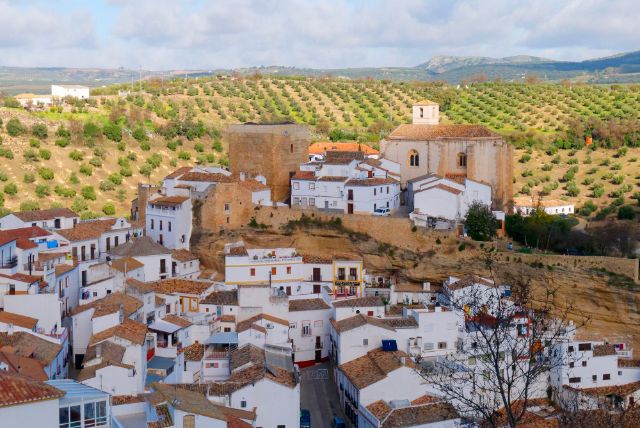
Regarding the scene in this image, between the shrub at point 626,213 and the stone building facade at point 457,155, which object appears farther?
the shrub at point 626,213

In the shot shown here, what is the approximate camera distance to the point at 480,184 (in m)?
33.2

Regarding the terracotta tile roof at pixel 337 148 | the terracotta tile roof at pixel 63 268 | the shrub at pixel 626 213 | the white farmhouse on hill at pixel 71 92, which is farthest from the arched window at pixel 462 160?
the white farmhouse on hill at pixel 71 92

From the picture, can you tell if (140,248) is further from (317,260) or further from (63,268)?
(317,260)

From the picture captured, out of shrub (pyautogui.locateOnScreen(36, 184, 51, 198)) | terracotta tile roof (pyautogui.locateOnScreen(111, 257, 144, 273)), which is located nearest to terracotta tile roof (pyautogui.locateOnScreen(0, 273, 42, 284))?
terracotta tile roof (pyautogui.locateOnScreen(111, 257, 144, 273))

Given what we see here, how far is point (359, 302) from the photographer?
27641mm

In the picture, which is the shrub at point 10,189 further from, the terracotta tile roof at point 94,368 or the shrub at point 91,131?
the terracotta tile roof at point 94,368

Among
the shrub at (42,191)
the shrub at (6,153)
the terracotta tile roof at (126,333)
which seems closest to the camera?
the terracotta tile roof at (126,333)

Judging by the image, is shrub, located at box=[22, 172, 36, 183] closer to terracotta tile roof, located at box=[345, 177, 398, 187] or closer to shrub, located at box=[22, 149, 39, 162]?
shrub, located at box=[22, 149, 39, 162]

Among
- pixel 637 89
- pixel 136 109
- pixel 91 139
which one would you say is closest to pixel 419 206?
pixel 91 139

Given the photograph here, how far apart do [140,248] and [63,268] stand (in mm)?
3270

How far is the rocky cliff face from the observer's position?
28.5 metres

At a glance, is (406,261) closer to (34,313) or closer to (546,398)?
(546,398)

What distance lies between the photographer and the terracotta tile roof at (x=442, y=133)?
35.7 metres

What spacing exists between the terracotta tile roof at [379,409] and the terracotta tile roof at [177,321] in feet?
21.9
